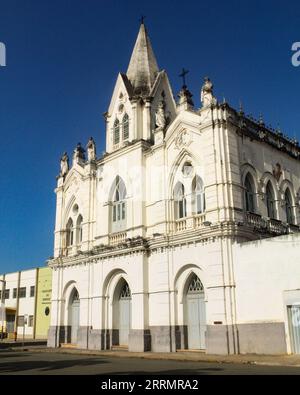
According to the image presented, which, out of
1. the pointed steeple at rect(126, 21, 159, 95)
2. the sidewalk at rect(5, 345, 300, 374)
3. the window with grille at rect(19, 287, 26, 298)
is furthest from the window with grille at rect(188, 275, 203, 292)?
the window with grille at rect(19, 287, 26, 298)

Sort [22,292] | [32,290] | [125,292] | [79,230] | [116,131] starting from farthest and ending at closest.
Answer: [22,292] → [32,290] → [79,230] → [116,131] → [125,292]

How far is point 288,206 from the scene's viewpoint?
94.2ft

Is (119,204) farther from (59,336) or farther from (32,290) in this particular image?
(32,290)

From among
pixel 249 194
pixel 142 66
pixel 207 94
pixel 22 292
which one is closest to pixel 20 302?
pixel 22 292

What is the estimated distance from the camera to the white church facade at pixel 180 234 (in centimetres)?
2159

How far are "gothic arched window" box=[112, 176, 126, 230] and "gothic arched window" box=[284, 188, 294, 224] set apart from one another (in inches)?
400

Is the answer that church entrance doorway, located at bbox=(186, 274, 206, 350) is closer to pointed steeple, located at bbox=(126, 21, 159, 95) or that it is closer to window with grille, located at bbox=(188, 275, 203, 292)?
window with grille, located at bbox=(188, 275, 203, 292)

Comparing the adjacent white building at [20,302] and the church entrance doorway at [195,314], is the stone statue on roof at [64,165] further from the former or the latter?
the adjacent white building at [20,302]

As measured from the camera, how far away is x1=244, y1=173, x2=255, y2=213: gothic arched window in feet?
83.2

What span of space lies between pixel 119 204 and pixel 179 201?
17.1 feet
